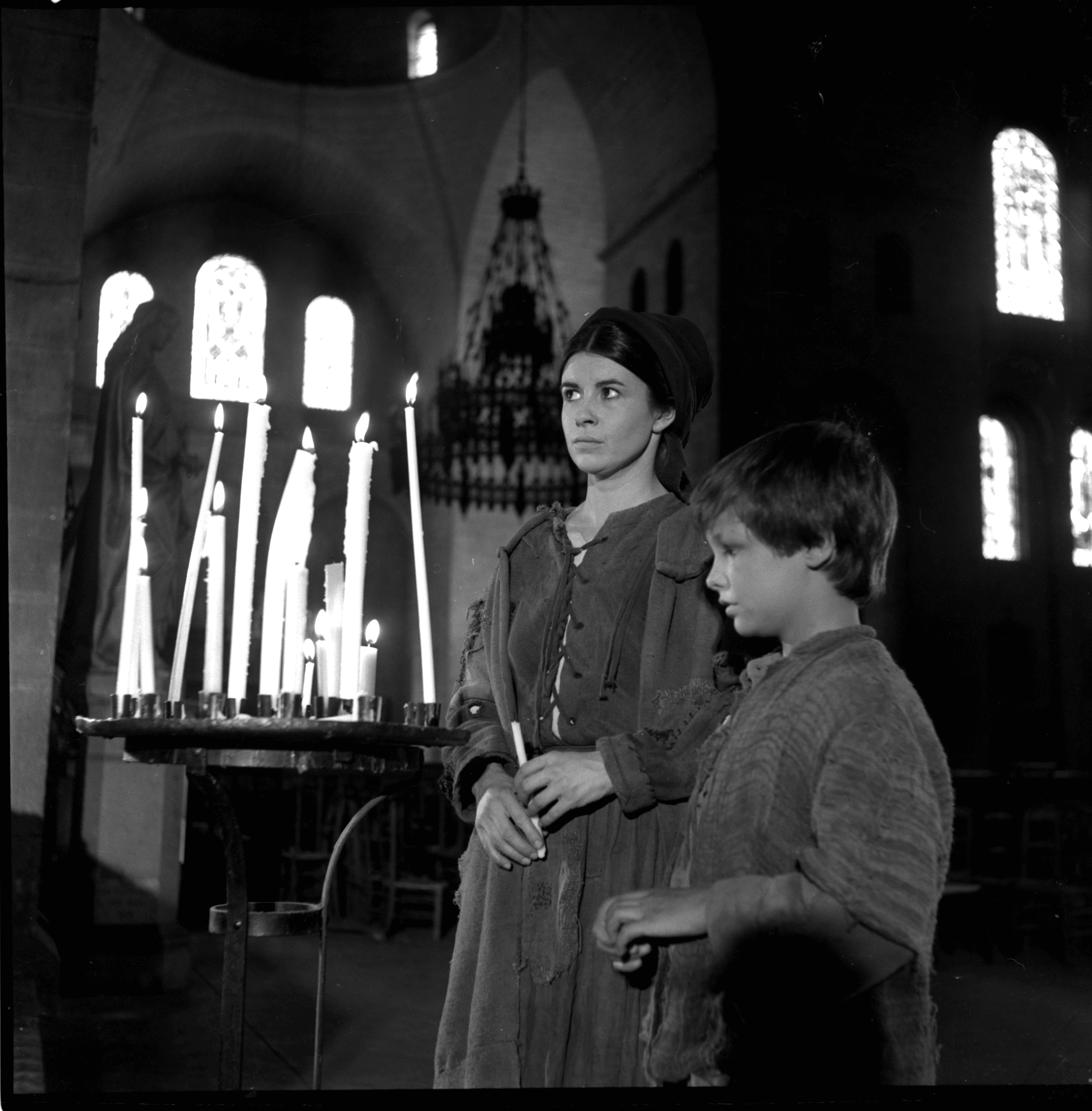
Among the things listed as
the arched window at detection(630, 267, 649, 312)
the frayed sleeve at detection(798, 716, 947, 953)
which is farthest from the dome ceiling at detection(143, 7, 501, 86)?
the frayed sleeve at detection(798, 716, 947, 953)

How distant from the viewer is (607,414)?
6.63 feet

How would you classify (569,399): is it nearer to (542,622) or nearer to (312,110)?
(542,622)

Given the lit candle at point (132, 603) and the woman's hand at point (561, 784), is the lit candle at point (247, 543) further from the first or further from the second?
the woman's hand at point (561, 784)

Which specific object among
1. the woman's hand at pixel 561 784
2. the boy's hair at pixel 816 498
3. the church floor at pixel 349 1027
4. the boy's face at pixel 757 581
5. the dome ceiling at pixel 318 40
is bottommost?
the church floor at pixel 349 1027

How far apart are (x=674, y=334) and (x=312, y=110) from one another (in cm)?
541

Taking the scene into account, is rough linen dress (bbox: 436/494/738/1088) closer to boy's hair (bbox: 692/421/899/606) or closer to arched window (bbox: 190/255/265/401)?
boy's hair (bbox: 692/421/899/606)

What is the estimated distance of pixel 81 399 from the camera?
4027 millimetres

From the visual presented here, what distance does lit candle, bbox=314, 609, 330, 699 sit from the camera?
1.83m

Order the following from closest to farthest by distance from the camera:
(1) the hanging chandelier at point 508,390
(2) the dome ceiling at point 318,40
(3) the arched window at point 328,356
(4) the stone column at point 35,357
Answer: (4) the stone column at point 35,357 → (3) the arched window at point 328,356 → (2) the dome ceiling at point 318,40 → (1) the hanging chandelier at point 508,390

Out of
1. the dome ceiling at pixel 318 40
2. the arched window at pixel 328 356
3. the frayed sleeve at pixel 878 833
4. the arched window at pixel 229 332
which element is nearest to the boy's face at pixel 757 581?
the frayed sleeve at pixel 878 833

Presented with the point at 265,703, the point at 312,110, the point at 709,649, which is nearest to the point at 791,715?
the point at 709,649

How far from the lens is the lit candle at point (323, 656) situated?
1830mm

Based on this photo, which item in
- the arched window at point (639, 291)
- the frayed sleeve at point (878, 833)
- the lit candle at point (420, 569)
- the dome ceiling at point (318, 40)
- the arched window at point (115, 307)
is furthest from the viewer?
the arched window at point (639, 291)

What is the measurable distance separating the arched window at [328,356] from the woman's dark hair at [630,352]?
93.9 inches
